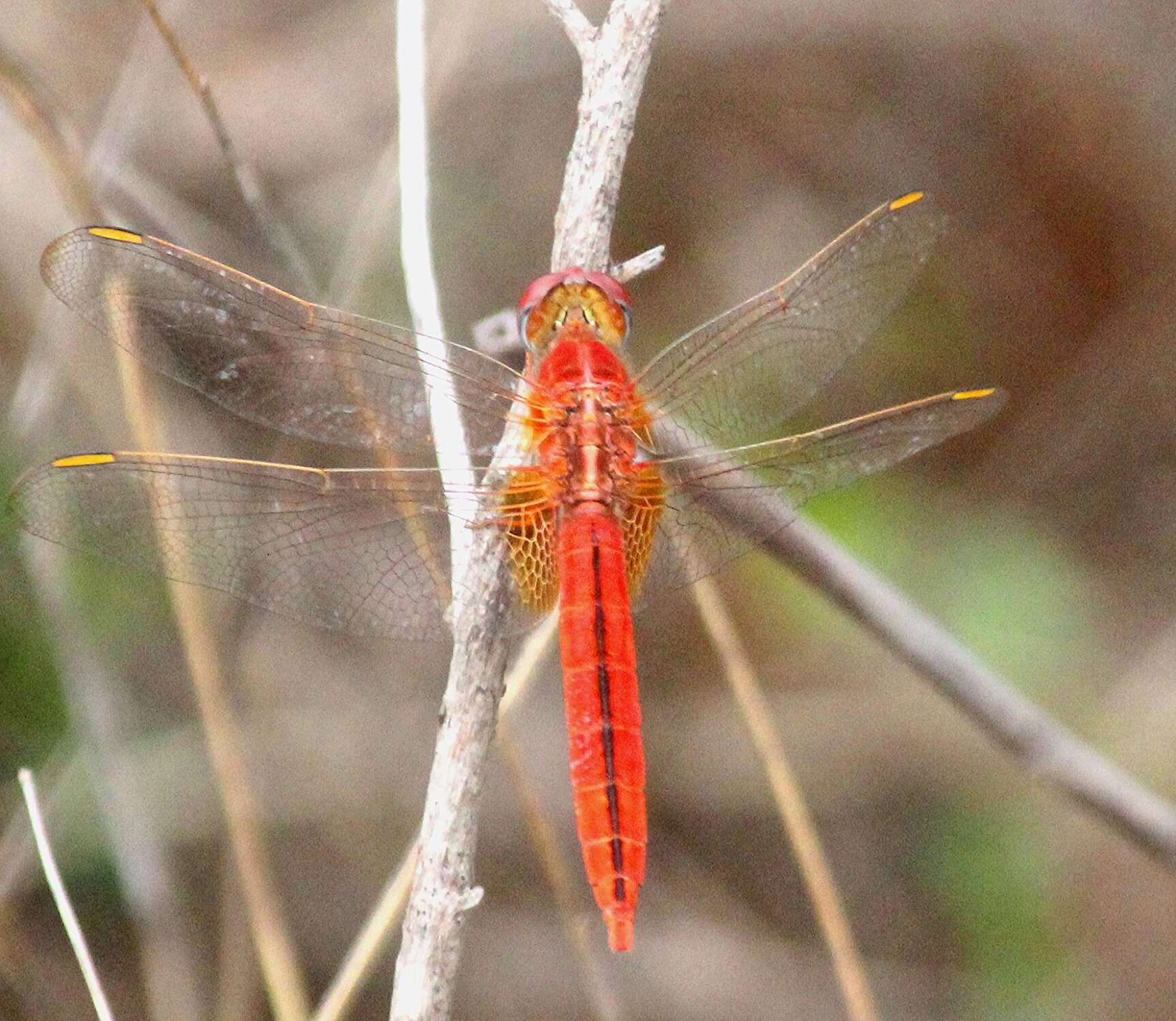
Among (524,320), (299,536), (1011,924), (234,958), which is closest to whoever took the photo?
(299,536)

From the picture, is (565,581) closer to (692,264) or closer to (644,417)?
(644,417)

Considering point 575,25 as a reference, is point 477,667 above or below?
below

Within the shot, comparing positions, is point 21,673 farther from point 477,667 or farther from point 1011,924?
point 1011,924

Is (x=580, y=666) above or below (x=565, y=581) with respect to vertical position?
below

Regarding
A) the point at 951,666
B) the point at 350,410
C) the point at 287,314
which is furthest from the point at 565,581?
the point at 951,666

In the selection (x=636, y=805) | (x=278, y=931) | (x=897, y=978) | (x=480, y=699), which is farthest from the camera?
(x=897, y=978)

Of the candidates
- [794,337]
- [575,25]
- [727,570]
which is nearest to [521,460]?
[794,337]

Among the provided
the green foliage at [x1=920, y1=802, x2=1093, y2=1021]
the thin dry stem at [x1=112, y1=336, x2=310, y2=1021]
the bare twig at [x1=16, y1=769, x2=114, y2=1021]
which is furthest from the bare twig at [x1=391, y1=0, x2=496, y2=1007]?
the green foliage at [x1=920, y1=802, x2=1093, y2=1021]

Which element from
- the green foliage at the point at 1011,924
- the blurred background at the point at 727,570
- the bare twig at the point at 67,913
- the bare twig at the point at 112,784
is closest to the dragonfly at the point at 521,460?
the bare twig at the point at 67,913
